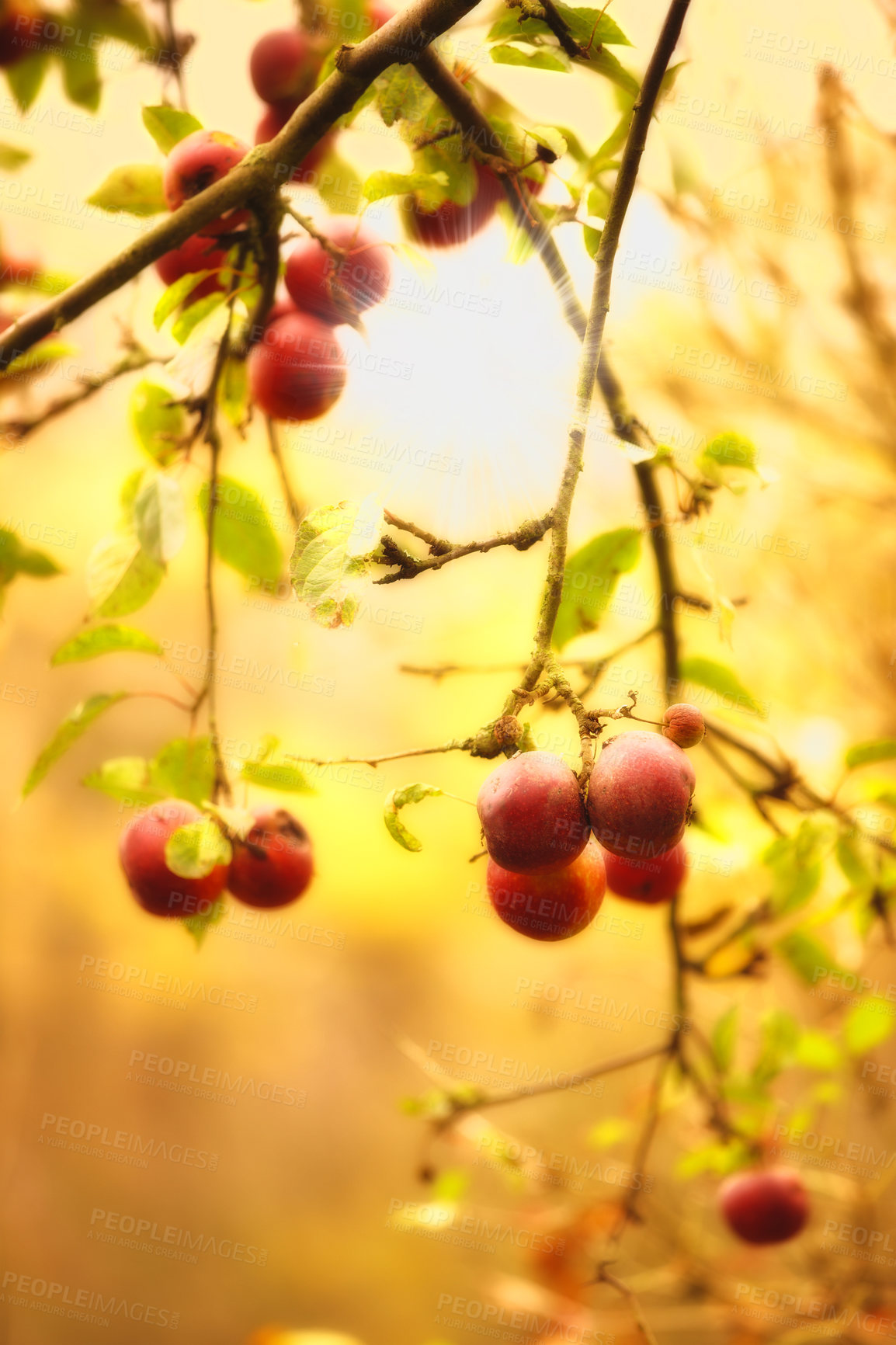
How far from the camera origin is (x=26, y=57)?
71 centimetres

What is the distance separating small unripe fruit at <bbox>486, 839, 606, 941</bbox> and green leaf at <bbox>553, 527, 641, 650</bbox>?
24 centimetres

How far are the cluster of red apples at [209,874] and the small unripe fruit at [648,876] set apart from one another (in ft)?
0.66

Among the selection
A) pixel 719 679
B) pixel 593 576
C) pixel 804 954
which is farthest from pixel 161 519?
pixel 804 954

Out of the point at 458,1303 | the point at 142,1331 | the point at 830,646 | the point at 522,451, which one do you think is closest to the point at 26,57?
the point at 522,451

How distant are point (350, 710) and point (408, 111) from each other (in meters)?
2.75

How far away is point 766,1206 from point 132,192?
3.49 feet

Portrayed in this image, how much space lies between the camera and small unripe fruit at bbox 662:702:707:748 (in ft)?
1.24

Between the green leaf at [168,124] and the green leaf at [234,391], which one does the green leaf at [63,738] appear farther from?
the green leaf at [168,124]

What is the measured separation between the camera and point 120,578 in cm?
55

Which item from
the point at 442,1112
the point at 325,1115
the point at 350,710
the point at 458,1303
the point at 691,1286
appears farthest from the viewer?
the point at 325,1115

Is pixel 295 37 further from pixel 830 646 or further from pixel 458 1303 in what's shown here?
pixel 458 1303

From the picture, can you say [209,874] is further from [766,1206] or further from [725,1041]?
[766,1206]

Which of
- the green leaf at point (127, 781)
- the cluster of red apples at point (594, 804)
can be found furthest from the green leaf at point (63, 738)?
the cluster of red apples at point (594, 804)

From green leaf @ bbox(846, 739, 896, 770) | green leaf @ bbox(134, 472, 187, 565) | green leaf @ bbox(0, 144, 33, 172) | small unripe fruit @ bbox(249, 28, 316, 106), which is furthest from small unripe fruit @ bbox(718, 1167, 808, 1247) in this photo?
green leaf @ bbox(0, 144, 33, 172)
